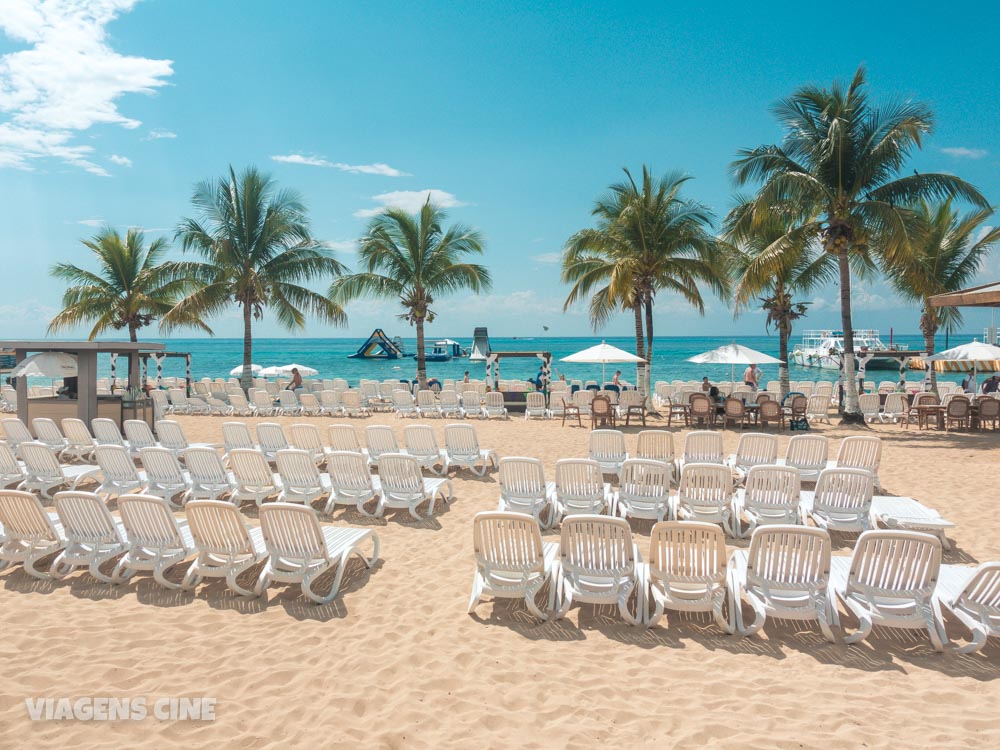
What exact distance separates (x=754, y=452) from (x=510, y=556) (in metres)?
5.50

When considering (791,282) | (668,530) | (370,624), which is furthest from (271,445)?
(791,282)

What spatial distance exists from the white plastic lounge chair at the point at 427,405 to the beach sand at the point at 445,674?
12.8m

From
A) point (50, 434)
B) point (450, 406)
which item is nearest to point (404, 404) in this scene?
point (450, 406)

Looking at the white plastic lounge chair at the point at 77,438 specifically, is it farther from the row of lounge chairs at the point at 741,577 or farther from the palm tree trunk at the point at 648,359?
the palm tree trunk at the point at 648,359

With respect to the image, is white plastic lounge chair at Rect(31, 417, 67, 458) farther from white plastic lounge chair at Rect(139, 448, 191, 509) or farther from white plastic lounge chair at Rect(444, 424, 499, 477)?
white plastic lounge chair at Rect(444, 424, 499, 477)

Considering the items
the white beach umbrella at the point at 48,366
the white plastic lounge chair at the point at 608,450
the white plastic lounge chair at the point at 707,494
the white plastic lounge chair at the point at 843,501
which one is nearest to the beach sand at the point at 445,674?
the white plastic lounge chair at the point at 843,501

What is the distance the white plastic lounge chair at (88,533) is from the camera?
525 centimetres

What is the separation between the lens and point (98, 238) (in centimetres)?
2303

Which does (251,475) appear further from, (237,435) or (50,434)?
(50,434)

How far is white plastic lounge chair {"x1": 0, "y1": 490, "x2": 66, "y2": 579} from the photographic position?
5.23m

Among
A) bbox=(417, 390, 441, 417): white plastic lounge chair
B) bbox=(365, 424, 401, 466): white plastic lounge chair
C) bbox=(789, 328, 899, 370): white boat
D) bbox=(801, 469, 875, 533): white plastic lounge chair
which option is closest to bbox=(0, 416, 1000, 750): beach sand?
bbox=(801, 469, 875, 533): white plastic lounge chair

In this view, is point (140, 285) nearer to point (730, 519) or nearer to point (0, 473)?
point (0, 473)

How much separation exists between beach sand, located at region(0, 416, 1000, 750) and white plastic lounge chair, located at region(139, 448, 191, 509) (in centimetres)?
201

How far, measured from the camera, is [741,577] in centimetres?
475
